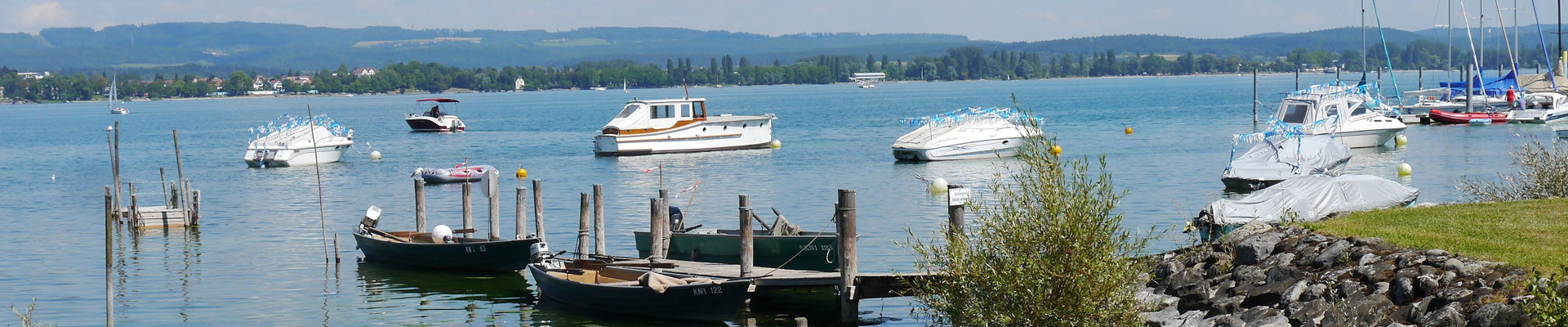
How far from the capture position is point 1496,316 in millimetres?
12797

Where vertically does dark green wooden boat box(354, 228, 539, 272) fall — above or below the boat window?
below

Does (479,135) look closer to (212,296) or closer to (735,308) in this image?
(212,296)

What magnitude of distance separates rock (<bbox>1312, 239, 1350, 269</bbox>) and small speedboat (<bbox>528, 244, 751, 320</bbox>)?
7648mm

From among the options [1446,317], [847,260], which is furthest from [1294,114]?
[1446,317]

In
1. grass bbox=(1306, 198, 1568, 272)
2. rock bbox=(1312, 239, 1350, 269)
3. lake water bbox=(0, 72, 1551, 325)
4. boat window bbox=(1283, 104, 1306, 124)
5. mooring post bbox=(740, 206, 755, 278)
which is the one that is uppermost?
boat window bbox=(1283, 104, 1306, 124)

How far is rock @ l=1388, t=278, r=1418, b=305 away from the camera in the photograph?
1436cm

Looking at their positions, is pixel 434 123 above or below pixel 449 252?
above

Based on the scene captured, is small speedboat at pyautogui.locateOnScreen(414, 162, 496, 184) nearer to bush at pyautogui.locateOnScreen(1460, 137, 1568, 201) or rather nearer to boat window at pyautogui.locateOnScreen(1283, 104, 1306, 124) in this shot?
boat window at pyautogui.locateOnScreen(1283, 104, 1306, 124)

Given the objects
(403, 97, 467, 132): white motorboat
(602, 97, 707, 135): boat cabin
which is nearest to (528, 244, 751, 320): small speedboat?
(602, 97, 707, 135): boat cabin

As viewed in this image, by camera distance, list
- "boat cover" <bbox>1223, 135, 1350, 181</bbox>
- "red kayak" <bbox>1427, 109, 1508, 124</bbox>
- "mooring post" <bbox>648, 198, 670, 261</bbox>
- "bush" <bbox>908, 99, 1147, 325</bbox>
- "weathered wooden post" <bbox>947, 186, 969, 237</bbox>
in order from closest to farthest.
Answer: "bush" <bbox>908, 99, 1147, 325</bbox>
"weathered wooden post" <bbox>947, 186, 969, 237</bbox>
"mooring post" <bbox>648, 198, 670, 261</bbox>
"boat cover" <bbox>1223, 135, 1350, 181</bbox>
"red kayak" <bbox>1427, 109, 1508, 124</bbox>

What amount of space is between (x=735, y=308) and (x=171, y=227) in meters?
20.5

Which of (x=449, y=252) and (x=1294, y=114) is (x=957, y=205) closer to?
(x=449, y=252)

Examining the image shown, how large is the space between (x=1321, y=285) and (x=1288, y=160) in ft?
69.9

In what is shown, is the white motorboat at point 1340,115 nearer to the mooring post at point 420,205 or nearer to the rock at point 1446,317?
the mooring post at point 420,205
